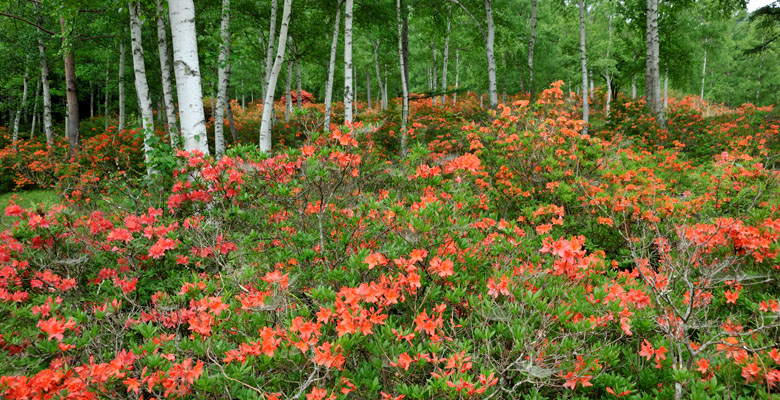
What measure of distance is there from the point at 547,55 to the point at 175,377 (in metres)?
22.5

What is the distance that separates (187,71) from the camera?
447 cm

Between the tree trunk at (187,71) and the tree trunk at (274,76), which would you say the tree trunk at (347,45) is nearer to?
the tree trunk at (274,76)

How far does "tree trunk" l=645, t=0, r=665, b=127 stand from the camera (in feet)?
33.3

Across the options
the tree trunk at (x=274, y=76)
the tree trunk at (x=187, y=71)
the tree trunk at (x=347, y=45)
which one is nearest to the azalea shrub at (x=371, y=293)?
the tree trunk at (x=187, y=71)

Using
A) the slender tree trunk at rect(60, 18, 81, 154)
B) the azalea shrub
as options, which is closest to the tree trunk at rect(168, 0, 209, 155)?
the azalea shrub

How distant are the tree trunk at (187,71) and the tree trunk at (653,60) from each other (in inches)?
442

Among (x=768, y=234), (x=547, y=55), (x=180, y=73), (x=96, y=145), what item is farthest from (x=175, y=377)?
(x=547, y=55)

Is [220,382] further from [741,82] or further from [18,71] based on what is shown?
[741,82]

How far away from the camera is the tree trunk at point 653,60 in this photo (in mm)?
10141

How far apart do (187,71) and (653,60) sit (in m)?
11.6

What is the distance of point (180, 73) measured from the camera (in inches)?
175

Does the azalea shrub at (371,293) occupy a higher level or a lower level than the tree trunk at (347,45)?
lower

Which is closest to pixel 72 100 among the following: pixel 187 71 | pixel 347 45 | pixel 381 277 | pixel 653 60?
pixel 347 45

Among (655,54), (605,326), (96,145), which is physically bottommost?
(605,326)
